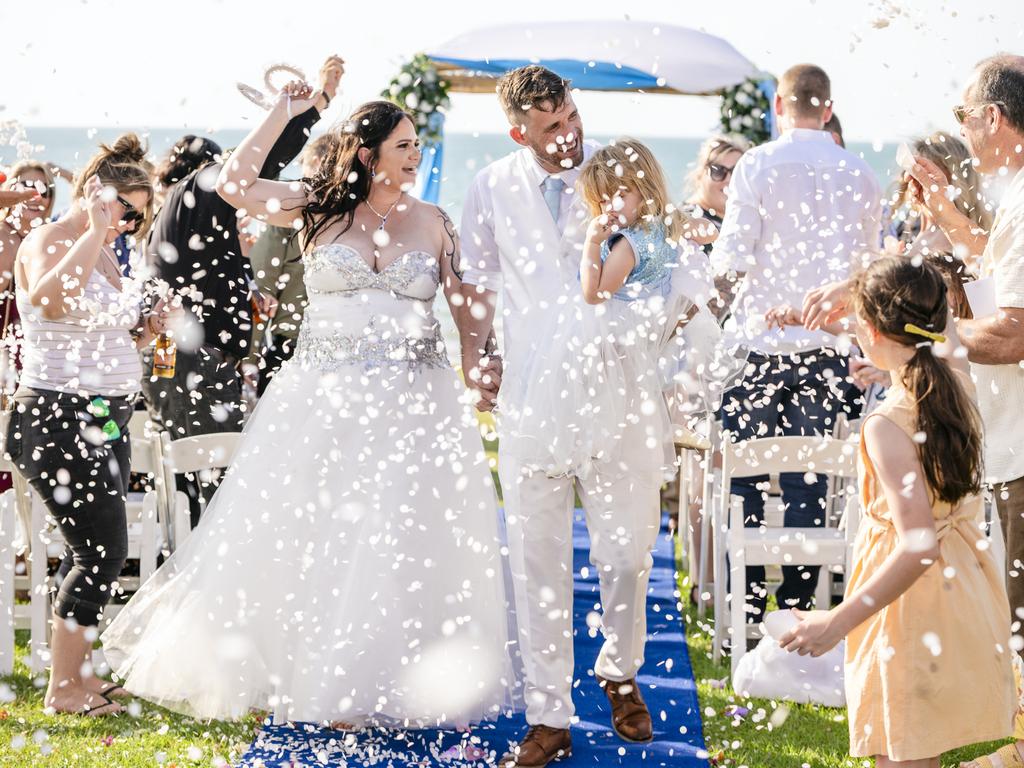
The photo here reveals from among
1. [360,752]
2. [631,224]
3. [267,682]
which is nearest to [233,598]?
[267,682]

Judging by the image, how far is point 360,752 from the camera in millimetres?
3717

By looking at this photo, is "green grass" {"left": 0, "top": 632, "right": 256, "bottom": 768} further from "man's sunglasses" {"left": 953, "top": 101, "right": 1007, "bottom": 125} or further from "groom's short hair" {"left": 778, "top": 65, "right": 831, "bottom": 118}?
"groom's short hair" {"left": 778, "top": 65, "right": 831, "bottom": 118}

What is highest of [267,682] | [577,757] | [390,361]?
[390,361]

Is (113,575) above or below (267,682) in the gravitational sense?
above

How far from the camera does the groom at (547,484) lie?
12.2ft

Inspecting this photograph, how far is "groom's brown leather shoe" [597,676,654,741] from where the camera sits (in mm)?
3873

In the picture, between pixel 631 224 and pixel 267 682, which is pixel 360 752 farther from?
pixel 631 224

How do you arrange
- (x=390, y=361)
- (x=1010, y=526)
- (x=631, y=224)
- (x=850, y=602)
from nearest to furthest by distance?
(x=850, y=602), (x=1010, y=526), (x=631, y=224), (x=390, y=361)

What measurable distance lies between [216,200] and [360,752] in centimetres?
265

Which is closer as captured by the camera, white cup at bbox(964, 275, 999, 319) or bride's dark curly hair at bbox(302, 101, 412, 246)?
white cup at bbox(964, 275, 999, 319)

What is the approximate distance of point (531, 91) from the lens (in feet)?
12.1

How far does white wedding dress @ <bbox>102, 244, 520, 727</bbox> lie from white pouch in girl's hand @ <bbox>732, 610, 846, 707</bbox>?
91 centimetres

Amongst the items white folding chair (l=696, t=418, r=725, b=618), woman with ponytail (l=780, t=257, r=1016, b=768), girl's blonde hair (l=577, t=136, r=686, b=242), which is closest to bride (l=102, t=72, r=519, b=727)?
girl's blonde hair (l=577, t=136, r=686, b=242)

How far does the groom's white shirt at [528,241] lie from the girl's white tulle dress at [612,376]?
0.20 ft
